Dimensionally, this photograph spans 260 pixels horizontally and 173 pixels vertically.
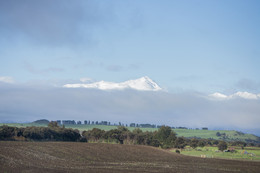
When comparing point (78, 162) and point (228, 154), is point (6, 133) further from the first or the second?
point (228, 154)

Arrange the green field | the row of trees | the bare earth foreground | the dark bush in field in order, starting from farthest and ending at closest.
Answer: the green field < the row of trees < the dark bush in field < the bare earth foreground

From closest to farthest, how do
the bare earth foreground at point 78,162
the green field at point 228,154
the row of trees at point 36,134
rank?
the bare earth foreground at point 78,162 → the row of trees at point 36,134 → the green field at point 228,154

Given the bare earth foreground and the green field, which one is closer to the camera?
the bare earth foreground

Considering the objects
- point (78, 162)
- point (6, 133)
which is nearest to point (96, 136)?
point (6, 133)

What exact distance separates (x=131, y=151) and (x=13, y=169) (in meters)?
41.8

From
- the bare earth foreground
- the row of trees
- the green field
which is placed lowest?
the green field

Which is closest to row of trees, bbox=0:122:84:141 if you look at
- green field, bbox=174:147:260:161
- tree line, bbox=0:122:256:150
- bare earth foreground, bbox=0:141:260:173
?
tree line, bbox=0:122:256:150

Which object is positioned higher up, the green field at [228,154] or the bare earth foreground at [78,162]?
the bare earth foreground at [78,162]

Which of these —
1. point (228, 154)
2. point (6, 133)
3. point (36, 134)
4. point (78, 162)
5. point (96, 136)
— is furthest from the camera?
point (96, 136)

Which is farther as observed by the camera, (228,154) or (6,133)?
(228,154)

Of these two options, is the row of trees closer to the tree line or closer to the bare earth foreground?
the tree line

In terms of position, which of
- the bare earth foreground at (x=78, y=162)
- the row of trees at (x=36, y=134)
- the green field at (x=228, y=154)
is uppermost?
the row of trees at (x=36, y=134)

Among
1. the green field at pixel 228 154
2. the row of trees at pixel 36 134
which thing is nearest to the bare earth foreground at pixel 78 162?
the row of trees at pixel 36 134

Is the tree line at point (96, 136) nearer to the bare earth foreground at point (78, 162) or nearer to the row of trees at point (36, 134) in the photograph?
the row of trees at point (36, 134)
